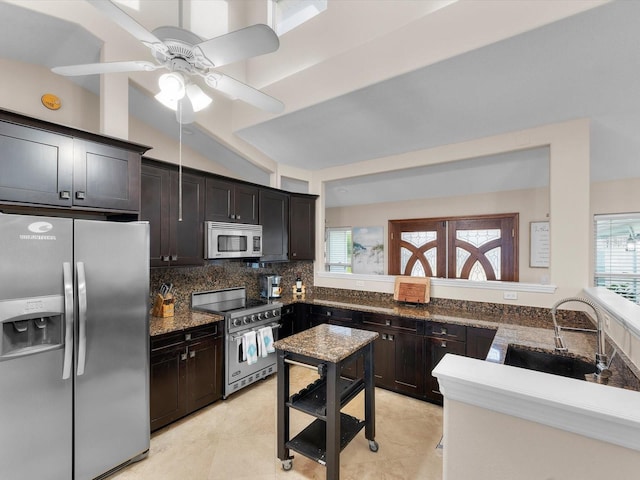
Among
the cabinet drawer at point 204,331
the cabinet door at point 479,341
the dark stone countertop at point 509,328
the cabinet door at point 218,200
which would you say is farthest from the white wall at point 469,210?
the cabinet drawer at point 204,331

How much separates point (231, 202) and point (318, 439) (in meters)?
2.46

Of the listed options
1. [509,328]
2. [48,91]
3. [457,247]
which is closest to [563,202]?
[509,328]

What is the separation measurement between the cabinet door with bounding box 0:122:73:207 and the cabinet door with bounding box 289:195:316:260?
2.54 meters

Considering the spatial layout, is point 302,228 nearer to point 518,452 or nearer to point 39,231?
point 39,231

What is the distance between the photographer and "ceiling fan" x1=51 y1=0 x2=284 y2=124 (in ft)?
4.57

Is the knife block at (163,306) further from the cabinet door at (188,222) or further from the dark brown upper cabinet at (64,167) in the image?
the dark brown upper cabinet at (64,167)

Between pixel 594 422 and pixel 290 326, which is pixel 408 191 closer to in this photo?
pixel 290 326

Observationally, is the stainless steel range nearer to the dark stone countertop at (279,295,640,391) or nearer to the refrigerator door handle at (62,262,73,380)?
the dark stone countertop at (279,295,640,391)

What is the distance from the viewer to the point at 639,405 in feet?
2.33

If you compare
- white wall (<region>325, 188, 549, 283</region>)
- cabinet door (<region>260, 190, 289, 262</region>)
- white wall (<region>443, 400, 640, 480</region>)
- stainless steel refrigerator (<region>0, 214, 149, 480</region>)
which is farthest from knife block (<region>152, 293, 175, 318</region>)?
white wall (<region>325, 188, 549, 283</region>)

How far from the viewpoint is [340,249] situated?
6.26 metres

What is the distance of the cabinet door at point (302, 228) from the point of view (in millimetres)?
4145

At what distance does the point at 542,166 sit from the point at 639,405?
3.96 meters

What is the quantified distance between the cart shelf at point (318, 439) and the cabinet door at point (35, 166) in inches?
88.0
